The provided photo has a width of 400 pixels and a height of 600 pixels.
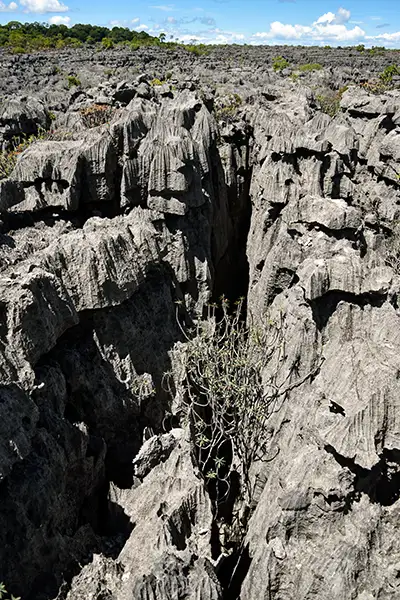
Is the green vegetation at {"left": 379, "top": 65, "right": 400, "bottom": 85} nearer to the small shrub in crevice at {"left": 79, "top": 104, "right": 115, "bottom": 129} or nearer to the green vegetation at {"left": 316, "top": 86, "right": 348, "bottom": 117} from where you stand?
the green vegetation at {"left": 316, "top": 86, "right": 348, "bottom": 117}

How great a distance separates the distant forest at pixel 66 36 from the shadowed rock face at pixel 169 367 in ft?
188

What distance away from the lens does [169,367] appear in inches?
465

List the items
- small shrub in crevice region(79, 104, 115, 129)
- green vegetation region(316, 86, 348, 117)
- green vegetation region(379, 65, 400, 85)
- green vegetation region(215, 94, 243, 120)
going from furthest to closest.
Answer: green vegetation region(379, 65, 400, 85) < green vegetation region(316, 86, 348, 117) < green vegetation region(215, 94, 243, 120) < small shrub in crevice region(79, 104, 115, 129)

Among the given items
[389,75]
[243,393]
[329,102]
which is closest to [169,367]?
[243,393]

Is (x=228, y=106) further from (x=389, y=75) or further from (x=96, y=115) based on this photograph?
(x=389, y=75)

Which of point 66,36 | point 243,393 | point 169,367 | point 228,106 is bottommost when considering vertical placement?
point 169,367

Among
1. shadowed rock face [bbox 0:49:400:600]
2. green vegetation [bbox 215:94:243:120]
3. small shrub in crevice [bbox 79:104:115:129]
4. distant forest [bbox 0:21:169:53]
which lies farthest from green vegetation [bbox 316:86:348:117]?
distant forest [bbox 0:21:169:53]

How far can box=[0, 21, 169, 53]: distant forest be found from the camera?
64.7 m

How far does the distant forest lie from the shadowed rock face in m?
57.4

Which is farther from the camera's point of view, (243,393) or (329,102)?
(329,102)

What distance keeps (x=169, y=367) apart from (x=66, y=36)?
83.2 meters

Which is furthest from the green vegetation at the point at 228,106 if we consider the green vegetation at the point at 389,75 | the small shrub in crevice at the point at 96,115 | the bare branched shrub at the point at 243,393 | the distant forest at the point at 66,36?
the distant forest at the point at 66,36

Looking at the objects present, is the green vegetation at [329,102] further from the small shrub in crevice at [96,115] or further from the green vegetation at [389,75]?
the small shrub in crevice at [96,115]

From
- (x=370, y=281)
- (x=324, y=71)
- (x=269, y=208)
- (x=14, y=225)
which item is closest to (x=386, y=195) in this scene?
(x=269, y=208)
